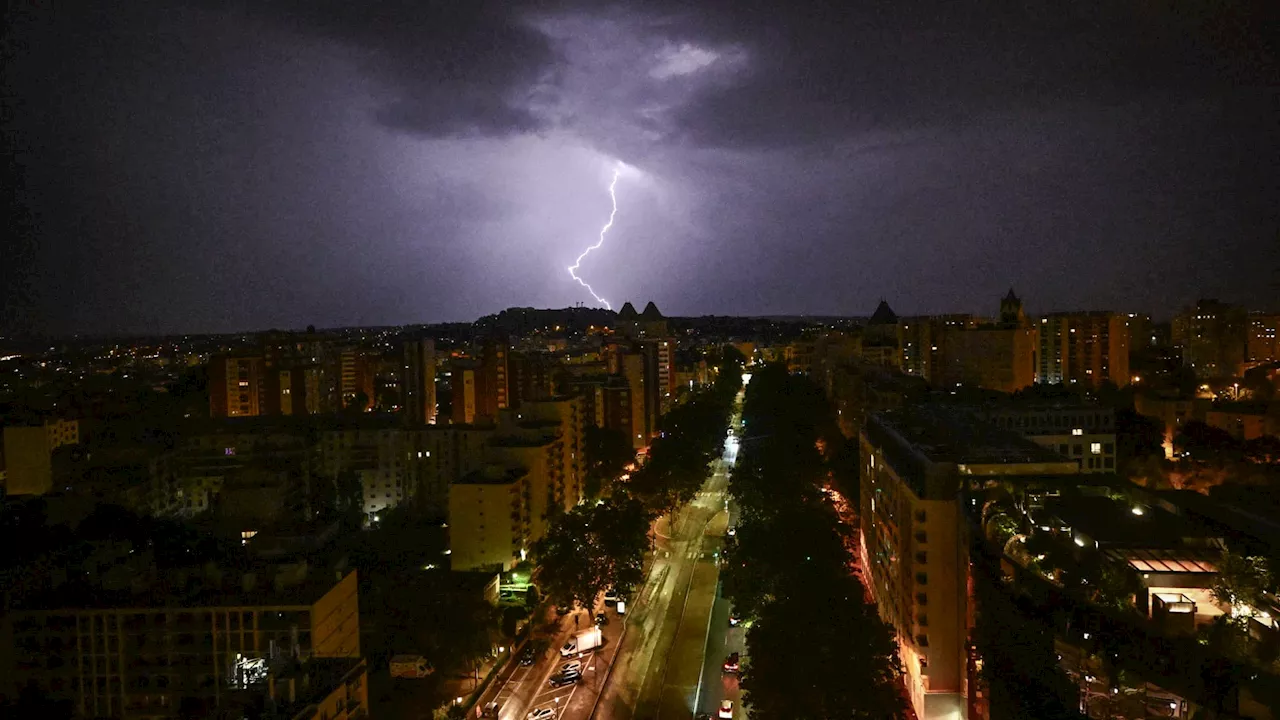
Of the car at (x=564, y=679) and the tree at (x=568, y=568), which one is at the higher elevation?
the tree at (x=568, y=568)

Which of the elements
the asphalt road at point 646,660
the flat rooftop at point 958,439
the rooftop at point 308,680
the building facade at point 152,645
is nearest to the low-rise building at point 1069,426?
the flat rooftop at point 958,439

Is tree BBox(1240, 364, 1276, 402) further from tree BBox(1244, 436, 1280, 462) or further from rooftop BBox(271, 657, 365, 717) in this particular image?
rooftop BBox(271, 657, 365, 717)

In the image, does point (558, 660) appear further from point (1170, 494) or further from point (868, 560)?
point (1170, 494)

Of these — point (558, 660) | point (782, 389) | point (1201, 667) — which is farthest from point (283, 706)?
point (782, 389)

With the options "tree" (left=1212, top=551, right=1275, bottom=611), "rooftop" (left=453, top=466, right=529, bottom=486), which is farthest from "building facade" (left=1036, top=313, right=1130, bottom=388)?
"tree" (left=1212, top=551, right=1275, bottom=611)

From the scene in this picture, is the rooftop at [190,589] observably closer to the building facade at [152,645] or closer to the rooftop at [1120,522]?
the building facade at [152,645]

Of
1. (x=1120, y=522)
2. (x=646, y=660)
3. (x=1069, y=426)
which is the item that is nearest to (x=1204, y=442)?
(x=1069, y=426)
